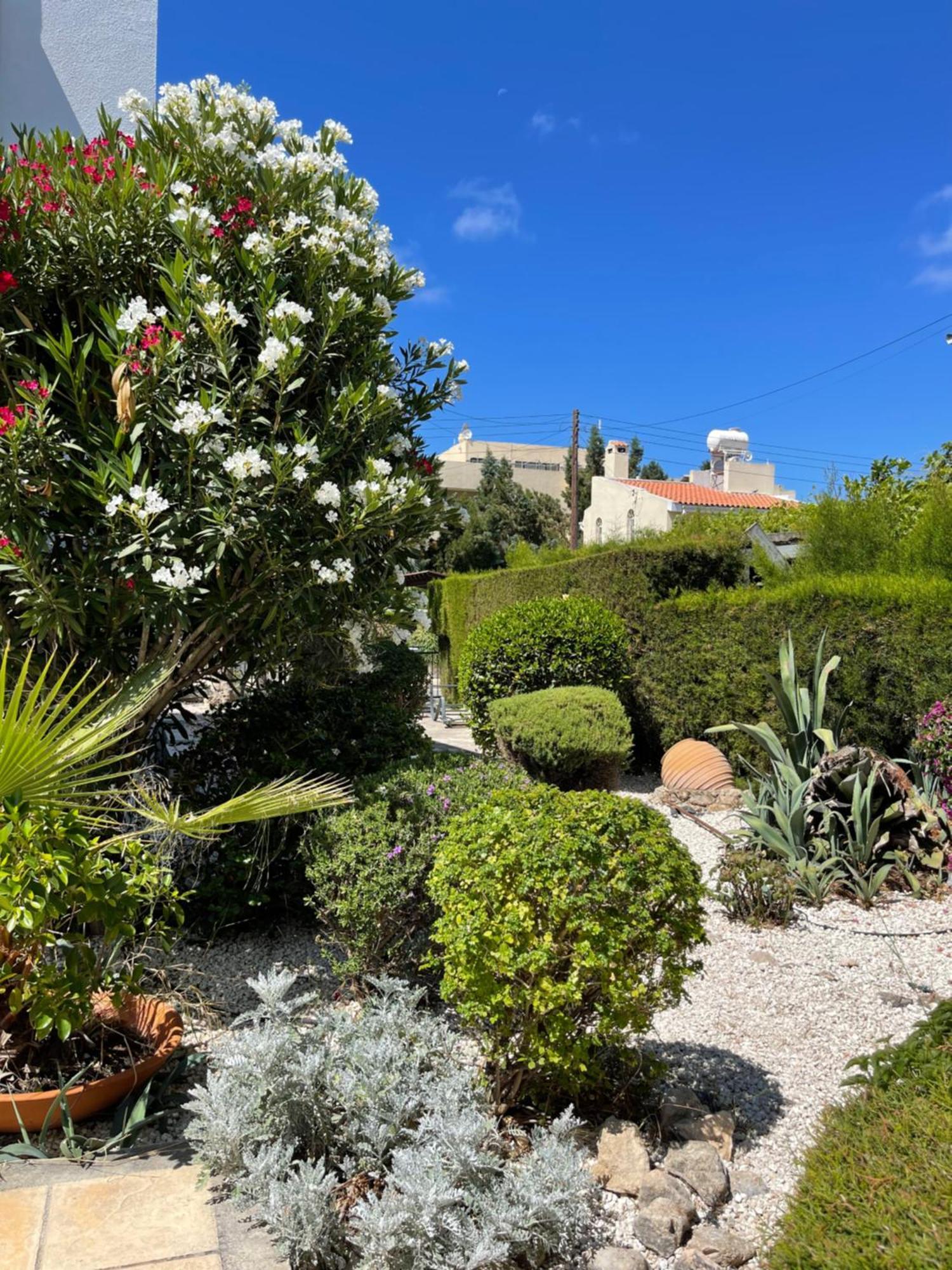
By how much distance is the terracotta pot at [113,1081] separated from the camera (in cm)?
268

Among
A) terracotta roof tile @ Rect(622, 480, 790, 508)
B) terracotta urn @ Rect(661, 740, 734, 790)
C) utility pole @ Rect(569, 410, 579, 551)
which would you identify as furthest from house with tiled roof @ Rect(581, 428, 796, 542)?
terracotta urn @ Rect(661, 740, 734, 790)

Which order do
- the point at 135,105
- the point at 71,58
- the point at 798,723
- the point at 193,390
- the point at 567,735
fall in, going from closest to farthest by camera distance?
1. the point at 193,390
2. the point at 135,105
3. the point at 798,723
4. the point at 71,58
5. the point at 567,735

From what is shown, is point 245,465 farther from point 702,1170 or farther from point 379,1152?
point 702,1170

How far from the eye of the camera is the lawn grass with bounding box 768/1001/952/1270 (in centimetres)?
175

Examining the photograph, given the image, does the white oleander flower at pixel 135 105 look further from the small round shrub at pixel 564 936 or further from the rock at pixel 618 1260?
the rock at pixel 618 1260

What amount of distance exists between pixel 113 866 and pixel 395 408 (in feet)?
8.19

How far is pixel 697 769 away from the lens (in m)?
7.90

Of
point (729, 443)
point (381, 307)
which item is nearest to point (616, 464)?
point (729, 443)

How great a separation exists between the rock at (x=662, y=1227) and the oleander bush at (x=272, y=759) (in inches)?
90.8

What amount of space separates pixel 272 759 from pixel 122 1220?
2.45 m

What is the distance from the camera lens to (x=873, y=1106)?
230cm

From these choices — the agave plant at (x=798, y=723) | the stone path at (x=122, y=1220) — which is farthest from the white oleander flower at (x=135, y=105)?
the agave plant at (x=798, y=723)

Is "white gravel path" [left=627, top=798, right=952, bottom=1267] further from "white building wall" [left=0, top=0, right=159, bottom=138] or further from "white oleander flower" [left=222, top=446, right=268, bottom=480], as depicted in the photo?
"white building wall" [left=0, top=0, right=159, bottom=138]

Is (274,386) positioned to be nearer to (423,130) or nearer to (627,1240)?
(627,1240)
